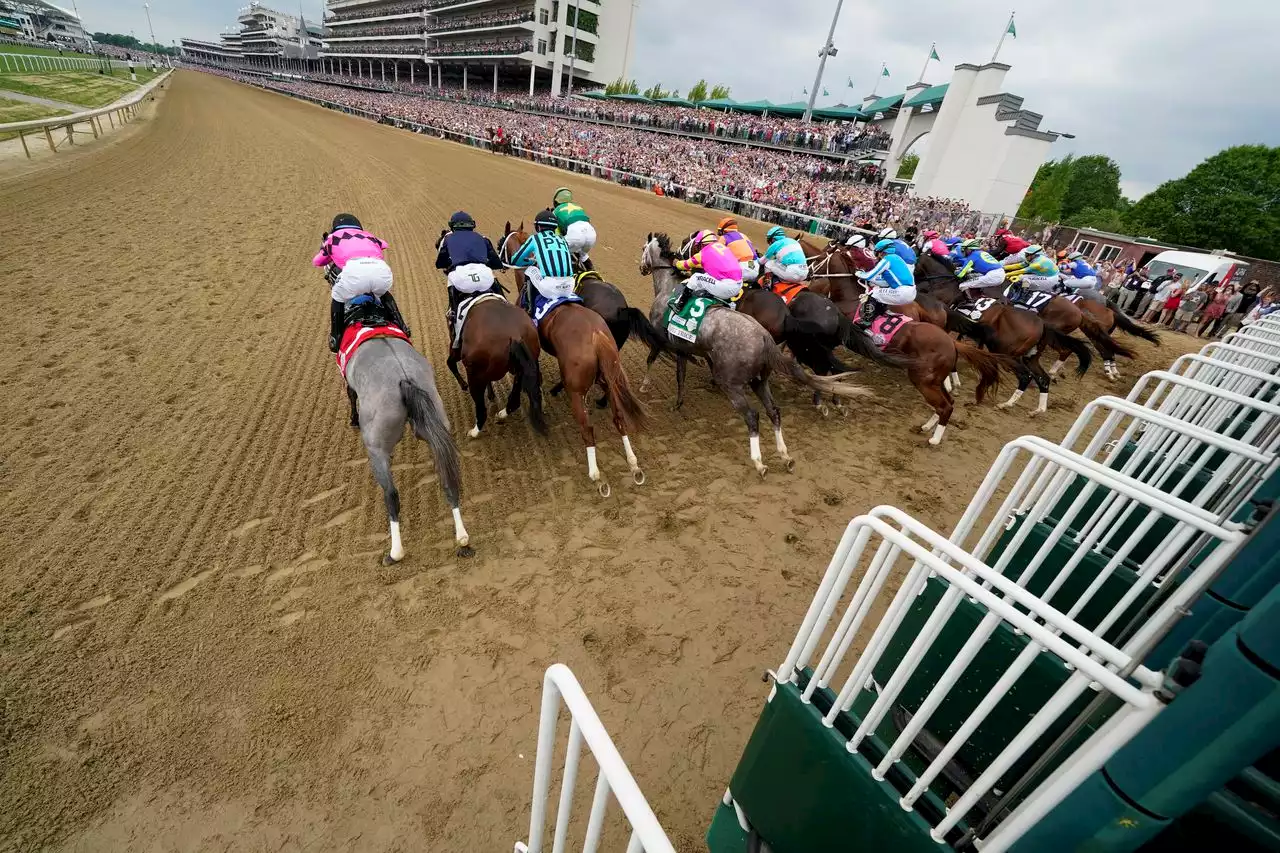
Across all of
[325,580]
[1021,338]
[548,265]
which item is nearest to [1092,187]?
[1021,338]

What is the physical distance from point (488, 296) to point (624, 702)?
139 inches

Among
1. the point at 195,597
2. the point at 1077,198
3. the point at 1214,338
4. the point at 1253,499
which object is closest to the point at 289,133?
the point at 195,597

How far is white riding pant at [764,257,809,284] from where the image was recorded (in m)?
6.28

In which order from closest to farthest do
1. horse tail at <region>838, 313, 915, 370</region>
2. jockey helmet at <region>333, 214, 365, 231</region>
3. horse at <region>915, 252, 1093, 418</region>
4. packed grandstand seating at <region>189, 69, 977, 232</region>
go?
jockey helmet at <region>333, 214, 365, 231</region>
horse tail at <region>838, 313, 915, 370</region>
horse at <region>915, 252, 1093, 418</region>
packed grandstand seating at <region>189, 69, 977, 232</region>

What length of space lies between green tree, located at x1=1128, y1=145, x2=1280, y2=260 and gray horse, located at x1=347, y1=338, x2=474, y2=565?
45675 mm

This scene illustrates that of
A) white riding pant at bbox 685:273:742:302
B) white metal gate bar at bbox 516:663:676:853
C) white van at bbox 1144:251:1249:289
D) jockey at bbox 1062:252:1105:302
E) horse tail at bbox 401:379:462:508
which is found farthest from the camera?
white van at bbox 1144:251:1249:289

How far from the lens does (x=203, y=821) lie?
229 cm

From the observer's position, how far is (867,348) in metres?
5.86

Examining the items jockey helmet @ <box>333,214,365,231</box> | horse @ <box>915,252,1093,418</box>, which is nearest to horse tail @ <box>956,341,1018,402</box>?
horse @ <box>915,252,1093,418</box>

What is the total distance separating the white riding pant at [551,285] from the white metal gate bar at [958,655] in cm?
394

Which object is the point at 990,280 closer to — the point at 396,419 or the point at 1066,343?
the point at 1066,343

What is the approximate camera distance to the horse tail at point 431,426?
3.51 m

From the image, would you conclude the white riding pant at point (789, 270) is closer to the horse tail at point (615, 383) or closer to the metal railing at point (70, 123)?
the horse tail at point (615, 383)

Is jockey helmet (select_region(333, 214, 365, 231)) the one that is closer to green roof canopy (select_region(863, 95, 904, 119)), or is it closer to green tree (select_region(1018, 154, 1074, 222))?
green roof canopy (select_region(863, 95, 904, 119))
